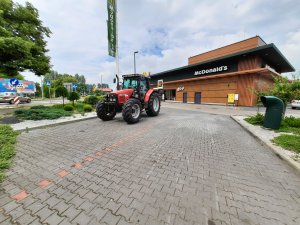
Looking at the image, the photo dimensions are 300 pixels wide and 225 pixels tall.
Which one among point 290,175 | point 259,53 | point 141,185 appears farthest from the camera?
point 259,53

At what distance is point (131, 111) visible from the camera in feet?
25.1

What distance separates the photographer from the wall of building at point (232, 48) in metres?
20.4

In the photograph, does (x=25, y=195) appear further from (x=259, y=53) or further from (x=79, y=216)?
(x=259, y=53)

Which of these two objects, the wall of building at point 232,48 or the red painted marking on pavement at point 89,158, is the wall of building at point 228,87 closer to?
the wall of building at point 232,48

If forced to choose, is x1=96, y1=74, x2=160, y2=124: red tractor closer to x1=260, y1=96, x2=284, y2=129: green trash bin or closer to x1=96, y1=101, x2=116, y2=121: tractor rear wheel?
x1=96, y1=101, x2=116, y2=121: tractor rear wheel

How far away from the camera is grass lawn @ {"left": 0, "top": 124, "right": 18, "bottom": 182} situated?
3.21 m

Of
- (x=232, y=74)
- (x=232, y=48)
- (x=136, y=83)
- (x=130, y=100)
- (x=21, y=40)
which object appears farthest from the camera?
(x=232, y=48)

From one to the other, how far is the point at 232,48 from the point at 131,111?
77.6 ft

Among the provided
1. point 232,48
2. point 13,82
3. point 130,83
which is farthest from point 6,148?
point 232,48

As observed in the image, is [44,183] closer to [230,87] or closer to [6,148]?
[6,148]

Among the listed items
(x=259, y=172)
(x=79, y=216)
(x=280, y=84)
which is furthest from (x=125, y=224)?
(x=280, y=84)

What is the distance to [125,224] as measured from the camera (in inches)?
74.0

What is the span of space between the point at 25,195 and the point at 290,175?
518 centimetres

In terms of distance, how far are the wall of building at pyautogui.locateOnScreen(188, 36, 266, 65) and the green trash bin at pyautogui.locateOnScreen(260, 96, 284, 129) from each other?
18506 millimetres
